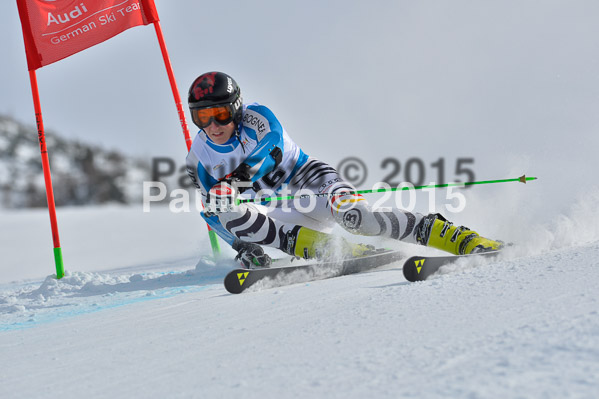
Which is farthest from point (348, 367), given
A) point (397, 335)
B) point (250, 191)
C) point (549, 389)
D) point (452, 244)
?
point (250, 191)

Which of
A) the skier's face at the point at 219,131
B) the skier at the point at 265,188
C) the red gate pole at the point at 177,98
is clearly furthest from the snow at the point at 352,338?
the red gate pole at the point at 177,98

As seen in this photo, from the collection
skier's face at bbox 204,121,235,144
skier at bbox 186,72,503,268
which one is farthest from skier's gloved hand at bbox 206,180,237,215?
skier's face at bbox 204,121,235,144

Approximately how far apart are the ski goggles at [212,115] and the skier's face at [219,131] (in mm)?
29

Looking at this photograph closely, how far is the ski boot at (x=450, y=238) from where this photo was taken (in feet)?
9.86

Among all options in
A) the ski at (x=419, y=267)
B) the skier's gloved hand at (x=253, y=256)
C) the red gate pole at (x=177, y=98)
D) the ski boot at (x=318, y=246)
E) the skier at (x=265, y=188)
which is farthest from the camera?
the red gate pole at (x=177, y=98)

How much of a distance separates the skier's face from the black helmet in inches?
1.3

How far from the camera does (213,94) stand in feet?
11.9

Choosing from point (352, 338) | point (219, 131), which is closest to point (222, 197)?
point (219, 131)

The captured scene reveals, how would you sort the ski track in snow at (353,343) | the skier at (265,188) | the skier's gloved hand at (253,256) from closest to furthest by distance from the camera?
1. the ski track in snow at (353,343)
2. the skier at (265,188)
3. the skier's gloved hand at (253,256)

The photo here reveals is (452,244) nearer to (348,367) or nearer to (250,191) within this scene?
A: (250,191)

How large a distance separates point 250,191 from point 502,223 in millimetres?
1839

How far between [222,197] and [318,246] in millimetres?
715

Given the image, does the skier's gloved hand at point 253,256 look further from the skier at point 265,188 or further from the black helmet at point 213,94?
the black helmet at point 213,94

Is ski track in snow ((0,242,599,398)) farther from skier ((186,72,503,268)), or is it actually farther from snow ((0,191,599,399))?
skier ((186,72,503,268))
